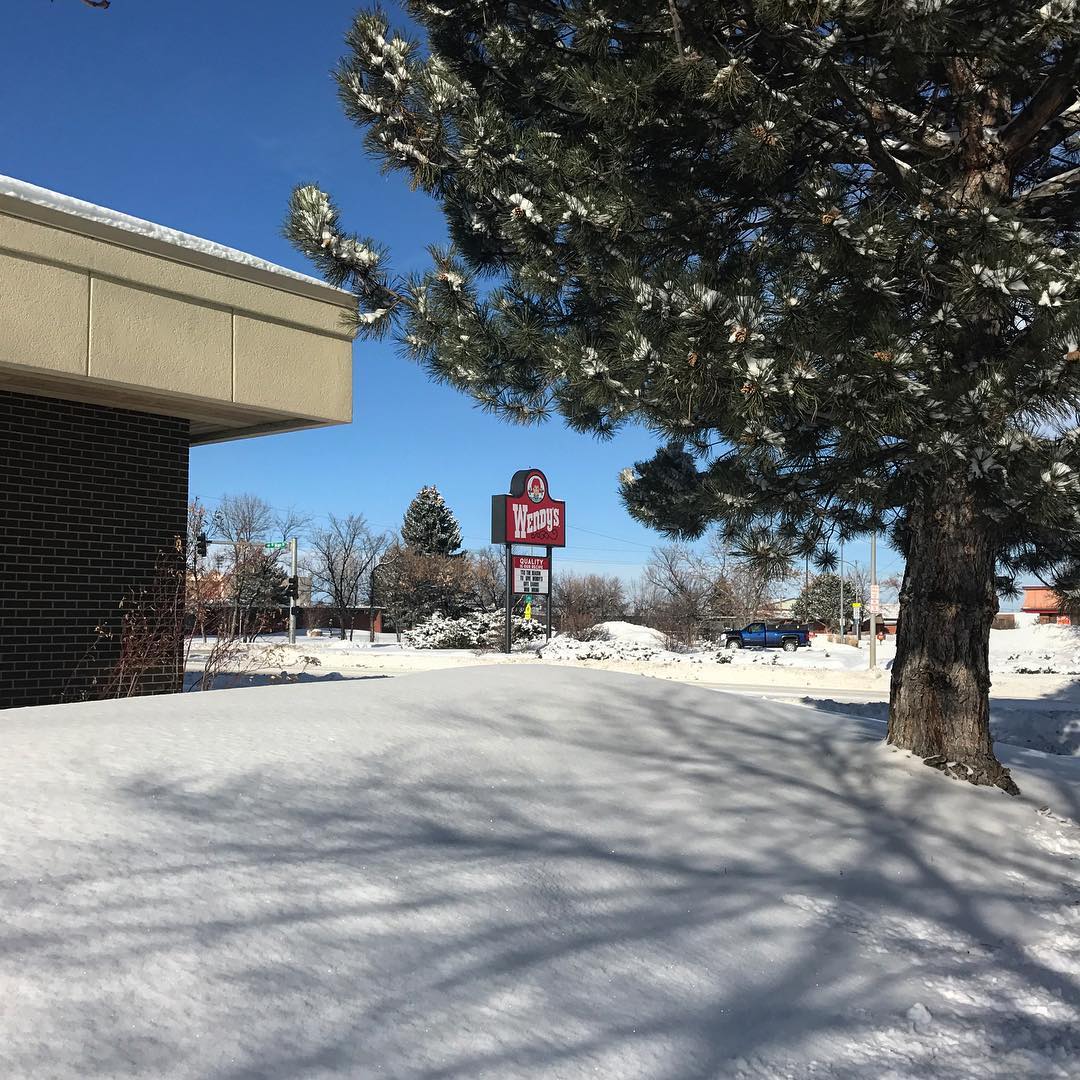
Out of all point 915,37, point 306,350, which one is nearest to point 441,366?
point 306,350

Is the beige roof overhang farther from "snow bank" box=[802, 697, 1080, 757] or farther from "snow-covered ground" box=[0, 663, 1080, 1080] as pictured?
"snow bank" box=[802, 697, 1080, 757]

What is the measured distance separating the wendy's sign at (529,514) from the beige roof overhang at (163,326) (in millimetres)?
22134

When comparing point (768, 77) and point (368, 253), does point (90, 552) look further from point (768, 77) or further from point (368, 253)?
point (768, 77)

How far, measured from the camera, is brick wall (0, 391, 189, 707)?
854 cm

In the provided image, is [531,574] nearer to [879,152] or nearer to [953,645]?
[953,645]

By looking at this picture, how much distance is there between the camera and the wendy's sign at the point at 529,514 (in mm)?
33000

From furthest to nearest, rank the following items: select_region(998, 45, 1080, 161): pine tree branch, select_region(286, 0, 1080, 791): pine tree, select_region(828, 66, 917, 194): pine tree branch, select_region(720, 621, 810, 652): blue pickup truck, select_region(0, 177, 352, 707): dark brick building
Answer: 1. select_region(720, 621, 810, 652): blue pickup truck
2. select_region(0, 177, 352, 707): dark brick building
3. select_region(998, 45, 1080, 161): pine tree branch
4. select_region(828, 66, 917, 194): pine tree branch
5. select_region(286, 0, 1080, 791): pine tree

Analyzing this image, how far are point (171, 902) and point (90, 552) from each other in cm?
659

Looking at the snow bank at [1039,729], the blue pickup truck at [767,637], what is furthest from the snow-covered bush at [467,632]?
the snow bank at [1039,729]

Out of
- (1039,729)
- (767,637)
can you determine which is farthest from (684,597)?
(1039,729)

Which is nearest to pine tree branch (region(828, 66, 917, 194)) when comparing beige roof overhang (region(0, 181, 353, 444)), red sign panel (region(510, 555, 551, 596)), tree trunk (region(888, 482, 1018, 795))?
tree trunk (region(888, 482, 1018, 795))

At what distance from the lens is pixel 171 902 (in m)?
3.28

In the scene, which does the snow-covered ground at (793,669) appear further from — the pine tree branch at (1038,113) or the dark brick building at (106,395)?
the pine tree branch at (1038,113)

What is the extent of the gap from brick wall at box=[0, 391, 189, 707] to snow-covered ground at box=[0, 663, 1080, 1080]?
3.06 metres
